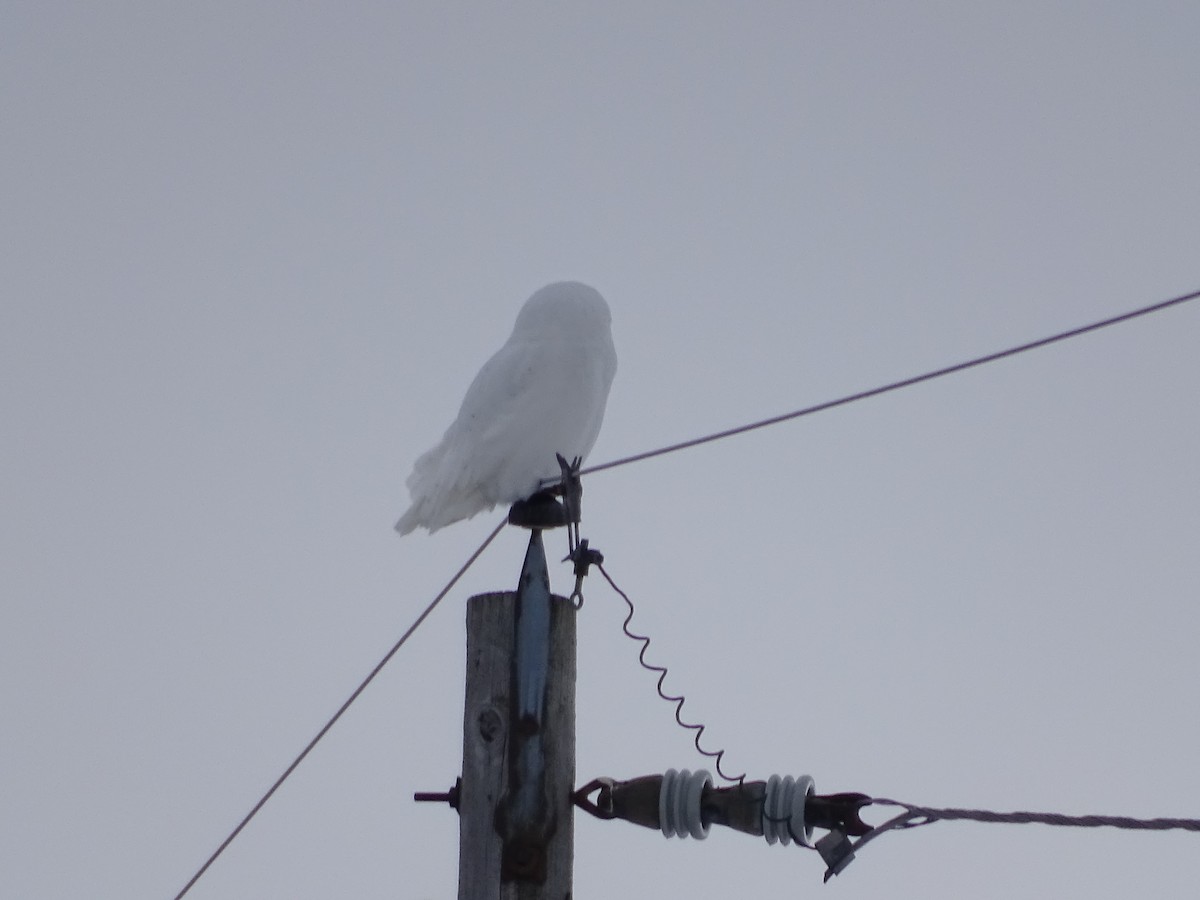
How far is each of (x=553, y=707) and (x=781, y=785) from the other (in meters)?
0.56

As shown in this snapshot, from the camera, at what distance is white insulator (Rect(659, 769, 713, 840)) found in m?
3.75

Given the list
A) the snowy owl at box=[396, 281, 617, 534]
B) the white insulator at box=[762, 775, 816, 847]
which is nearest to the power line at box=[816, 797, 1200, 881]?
the white insulator at box=[762, 775, 816, 847]

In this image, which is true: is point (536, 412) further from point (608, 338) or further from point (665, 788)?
point (665, 788)

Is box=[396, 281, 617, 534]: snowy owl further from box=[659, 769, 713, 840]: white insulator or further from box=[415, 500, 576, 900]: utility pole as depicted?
box=[659, 769, 713, 840]: white insulator

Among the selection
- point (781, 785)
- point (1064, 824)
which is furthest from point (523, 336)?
point (1064, 824)

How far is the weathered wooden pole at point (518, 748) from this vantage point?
3672 millimetres

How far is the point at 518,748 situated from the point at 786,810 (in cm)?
63

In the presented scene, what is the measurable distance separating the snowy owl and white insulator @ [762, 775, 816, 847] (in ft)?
5.04

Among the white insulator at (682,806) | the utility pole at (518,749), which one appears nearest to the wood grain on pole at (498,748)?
the utility pole at (518,749)

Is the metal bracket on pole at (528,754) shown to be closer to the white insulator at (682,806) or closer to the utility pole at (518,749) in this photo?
the utility pole at (518,749)

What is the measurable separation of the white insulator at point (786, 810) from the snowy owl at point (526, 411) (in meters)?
Answer: 1.54

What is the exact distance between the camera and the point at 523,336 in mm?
5660

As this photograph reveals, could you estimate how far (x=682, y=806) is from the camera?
12.3 feet

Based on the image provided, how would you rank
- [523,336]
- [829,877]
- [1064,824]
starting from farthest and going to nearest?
[523,336], [829,877], [1064,824]
